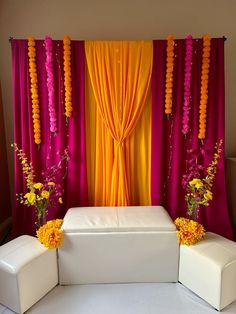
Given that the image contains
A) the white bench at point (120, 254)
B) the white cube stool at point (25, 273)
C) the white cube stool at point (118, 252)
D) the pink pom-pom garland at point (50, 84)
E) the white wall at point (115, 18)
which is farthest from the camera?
the white wall at point (115, 18)

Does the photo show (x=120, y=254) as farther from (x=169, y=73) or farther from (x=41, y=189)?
(x=169, y=73)

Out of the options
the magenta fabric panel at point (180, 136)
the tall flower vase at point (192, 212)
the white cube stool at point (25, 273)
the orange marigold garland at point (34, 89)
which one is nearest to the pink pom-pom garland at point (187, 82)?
the magenta fabric panel at point (180, 136)

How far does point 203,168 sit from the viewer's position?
7.72ft

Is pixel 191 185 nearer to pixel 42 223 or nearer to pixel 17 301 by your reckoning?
pixel 42 223

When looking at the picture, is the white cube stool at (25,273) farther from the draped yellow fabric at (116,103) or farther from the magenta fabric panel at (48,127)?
the draped yellow fabric at (116,103)

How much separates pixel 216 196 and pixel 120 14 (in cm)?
201

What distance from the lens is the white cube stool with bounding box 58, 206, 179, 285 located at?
185 centimetres

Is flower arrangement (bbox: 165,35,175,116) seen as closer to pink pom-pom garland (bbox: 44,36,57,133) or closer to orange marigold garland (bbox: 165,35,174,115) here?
orange marigold garland (bbox: 165,35,174,115)

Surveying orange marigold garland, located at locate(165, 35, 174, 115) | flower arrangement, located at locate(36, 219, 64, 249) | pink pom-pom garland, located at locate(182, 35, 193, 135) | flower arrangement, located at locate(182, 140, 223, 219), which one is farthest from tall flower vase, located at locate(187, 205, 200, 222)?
flower arrangement, located at locate(36, 219, 64, 249)

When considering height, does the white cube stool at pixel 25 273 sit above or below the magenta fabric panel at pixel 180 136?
below

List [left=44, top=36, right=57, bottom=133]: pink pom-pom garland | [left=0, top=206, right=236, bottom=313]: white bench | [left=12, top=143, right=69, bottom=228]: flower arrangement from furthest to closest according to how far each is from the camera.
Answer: [left=44, top=36, right=57, bottom=133]: pink pom-pom garland
[left=12, top=143, right=69, bottom=228]: flower arrangement
[left=0, top=206, right=236, bottom=313]: white bench

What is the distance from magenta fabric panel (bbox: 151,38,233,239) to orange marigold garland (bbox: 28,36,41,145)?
3.43 feet

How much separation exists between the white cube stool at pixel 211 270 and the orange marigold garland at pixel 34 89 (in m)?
1.55

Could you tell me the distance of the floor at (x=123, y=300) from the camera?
5.45ft
